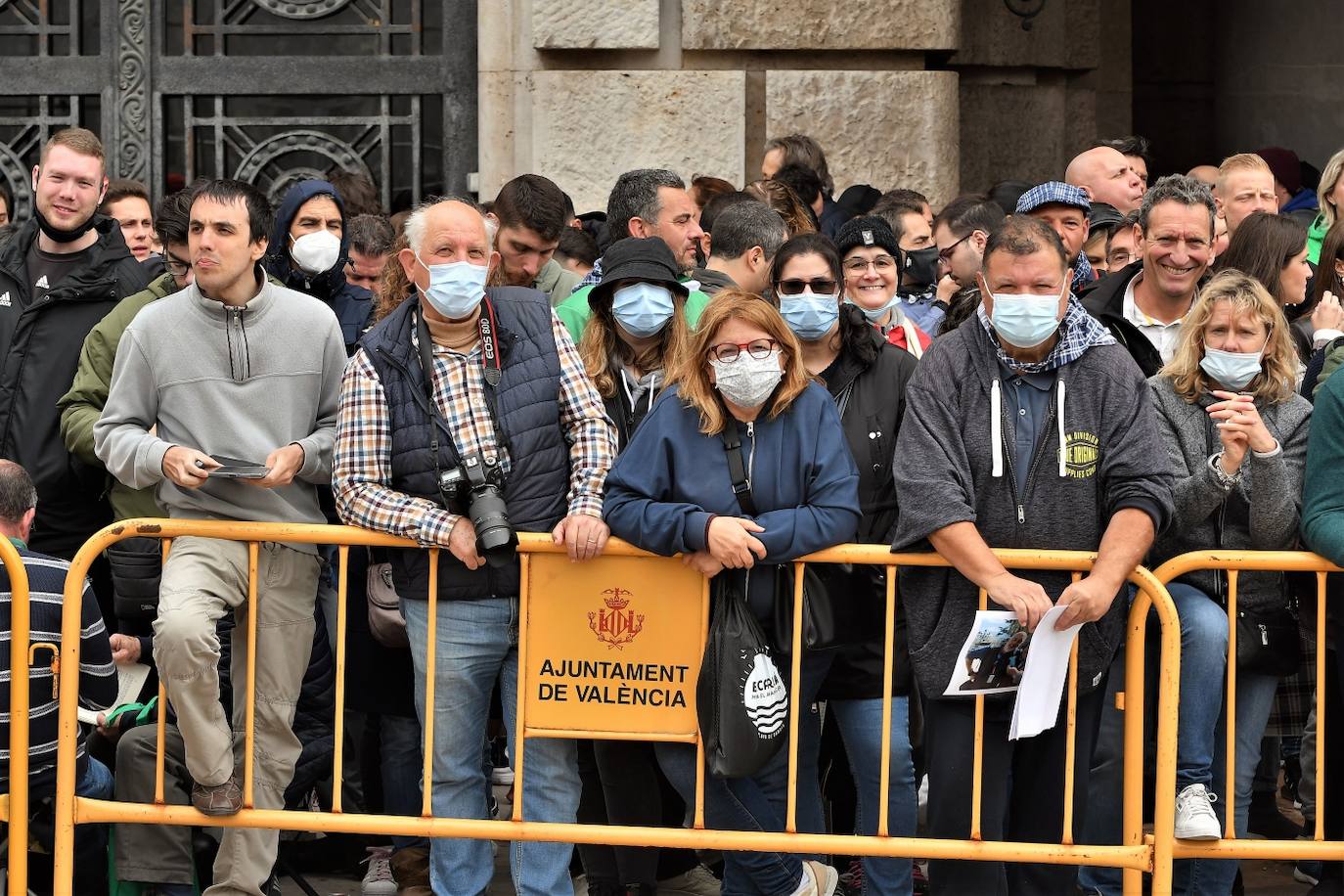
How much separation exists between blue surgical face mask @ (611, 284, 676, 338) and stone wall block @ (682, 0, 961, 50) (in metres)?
3.30

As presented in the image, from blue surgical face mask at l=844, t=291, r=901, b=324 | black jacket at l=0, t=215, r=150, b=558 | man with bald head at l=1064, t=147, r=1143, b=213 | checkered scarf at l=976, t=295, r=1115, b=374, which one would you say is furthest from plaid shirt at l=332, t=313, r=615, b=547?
man with bald head at l=1064, t=147, r=1143, b=213

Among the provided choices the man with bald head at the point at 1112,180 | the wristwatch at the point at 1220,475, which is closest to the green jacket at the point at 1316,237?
the man with bald head at the point at 1112,180

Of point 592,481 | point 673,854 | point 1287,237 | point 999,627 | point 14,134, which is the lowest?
point 673,854

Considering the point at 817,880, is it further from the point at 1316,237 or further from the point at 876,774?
the point at 1316,237

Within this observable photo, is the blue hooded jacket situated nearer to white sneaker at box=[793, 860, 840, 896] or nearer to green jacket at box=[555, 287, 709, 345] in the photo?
green jacket at box=[555, 287, 709, 345]

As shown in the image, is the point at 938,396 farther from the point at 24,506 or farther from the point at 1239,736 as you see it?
the point at 24,506

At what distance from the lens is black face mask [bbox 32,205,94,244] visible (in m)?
6.49

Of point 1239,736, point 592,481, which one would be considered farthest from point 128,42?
point 1239,736

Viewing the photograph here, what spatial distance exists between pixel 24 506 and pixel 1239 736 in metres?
3.50

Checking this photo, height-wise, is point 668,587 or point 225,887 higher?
point 668,587

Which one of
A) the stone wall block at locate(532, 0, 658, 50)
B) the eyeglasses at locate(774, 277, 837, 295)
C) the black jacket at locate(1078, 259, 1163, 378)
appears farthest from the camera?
the stone wall block at locate(532, 0, 658, 50)

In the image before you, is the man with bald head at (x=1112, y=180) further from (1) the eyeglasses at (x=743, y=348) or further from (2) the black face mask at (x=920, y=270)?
(1) the eyeglasses at (x=743, y=348)

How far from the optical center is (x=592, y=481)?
17.1ft

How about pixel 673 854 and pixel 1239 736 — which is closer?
pixel 1239 736
